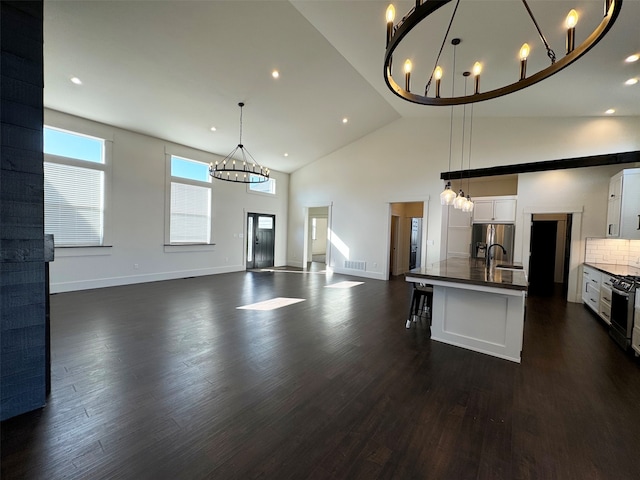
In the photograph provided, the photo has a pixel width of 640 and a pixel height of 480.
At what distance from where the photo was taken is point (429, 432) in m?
1.85

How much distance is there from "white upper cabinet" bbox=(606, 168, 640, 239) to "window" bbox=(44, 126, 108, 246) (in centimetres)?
943

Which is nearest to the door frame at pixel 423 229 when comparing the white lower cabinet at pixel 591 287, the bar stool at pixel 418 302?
the bar stool at pixel 418 302

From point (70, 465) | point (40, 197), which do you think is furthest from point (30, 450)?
point (40, 197)

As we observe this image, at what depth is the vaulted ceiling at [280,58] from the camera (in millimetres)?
3201

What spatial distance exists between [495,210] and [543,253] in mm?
2735

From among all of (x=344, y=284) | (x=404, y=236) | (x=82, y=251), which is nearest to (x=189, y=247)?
(x=82, y=251)

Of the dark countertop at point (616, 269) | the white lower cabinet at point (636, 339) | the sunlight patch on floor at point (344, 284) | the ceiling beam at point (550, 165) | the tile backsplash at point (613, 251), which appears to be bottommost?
the sunlight patch on floor at point (344, 284)

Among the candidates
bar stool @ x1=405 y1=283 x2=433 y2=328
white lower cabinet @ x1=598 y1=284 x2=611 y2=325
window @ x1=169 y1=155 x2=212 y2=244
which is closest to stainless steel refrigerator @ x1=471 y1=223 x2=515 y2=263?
white lower cabinet @ x1=598 y1=284 x2=611 y2=325

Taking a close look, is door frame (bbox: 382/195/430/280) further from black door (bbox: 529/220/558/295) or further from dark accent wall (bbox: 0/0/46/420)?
dark accent wall (bbox: 0/0/46/420)

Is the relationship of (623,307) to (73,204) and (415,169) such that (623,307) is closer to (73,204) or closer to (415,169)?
(415,169)

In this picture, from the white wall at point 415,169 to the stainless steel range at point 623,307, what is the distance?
236cm

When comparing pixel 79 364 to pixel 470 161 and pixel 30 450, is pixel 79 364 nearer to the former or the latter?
pixel 30 450

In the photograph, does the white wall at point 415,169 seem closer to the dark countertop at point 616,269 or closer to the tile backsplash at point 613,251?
the tile backsplash at point 613,251

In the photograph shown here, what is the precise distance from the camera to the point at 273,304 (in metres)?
4.96
